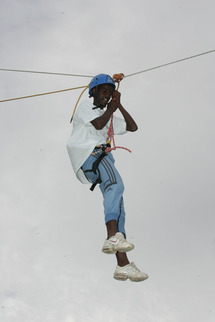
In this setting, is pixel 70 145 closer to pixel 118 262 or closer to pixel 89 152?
Answer: pixel 89 152

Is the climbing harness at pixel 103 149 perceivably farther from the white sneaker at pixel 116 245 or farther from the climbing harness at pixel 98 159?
the white sneaker at pixel 116 245

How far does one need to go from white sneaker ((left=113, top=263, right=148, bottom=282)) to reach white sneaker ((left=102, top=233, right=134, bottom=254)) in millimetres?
362

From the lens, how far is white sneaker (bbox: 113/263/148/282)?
280 inches

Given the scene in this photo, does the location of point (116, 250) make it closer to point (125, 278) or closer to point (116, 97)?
point (125, 278)

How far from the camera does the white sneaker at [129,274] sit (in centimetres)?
712

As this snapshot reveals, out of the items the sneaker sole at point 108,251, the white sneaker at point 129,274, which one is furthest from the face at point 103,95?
the white sneaker at point 129,274

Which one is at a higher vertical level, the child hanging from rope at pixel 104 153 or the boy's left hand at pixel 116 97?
the boy's left hand at pixel 116 97

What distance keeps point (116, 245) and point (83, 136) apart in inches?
70.9

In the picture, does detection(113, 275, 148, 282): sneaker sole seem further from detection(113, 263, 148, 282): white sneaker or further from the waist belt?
the waist belt

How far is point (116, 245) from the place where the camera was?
6965 mm

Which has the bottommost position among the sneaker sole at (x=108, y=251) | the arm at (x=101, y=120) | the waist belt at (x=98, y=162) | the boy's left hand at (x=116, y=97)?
the sneaker sole at (x=108, y=251)

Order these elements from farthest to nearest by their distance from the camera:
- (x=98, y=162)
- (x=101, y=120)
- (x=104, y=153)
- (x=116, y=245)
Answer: (x=104, y=153) → (x=98, y=162) → (x=101, y=120) → (x=116, y=245)

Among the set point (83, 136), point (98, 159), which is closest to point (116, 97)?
point (83, 136)

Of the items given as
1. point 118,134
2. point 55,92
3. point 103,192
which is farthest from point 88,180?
point 55,92
